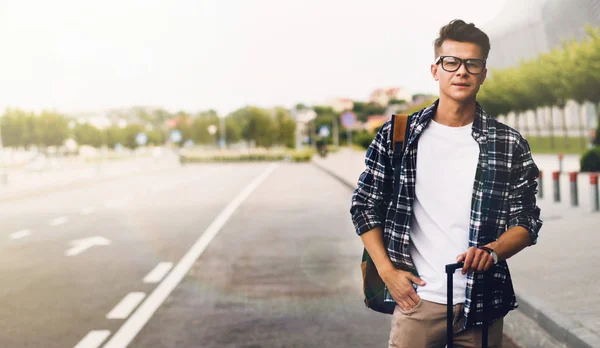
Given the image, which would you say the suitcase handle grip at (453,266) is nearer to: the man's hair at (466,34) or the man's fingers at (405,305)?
the man's fingers at (405,305)

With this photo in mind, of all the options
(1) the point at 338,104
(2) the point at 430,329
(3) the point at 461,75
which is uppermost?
(1) the point at 338,104

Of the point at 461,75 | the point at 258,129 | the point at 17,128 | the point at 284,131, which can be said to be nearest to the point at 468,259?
the point at 461,75

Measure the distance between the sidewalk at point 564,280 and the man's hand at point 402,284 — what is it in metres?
2.57

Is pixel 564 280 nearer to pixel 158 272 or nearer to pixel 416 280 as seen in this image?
pixel 158 272

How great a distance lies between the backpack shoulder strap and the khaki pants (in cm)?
51

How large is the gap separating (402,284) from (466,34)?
86 cm

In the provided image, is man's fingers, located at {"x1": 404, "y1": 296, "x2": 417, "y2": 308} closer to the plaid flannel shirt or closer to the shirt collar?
the plaid flannel shirt

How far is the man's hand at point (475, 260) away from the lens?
7.43ft

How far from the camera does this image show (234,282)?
299 inches

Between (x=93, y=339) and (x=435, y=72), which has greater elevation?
(x=435, y=72)

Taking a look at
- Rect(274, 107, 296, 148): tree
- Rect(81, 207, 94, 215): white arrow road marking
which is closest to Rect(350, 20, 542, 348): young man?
Rect(81, 207, 94, 215): white arrow road marking

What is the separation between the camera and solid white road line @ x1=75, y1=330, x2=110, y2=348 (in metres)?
5.20

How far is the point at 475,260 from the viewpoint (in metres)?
2.27

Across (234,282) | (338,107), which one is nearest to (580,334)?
(234,282)
